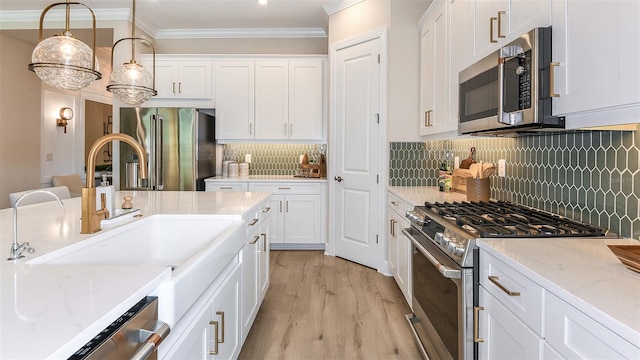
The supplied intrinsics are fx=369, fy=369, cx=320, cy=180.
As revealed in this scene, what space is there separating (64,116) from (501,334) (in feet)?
23.7

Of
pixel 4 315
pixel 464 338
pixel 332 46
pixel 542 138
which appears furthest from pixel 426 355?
pixel 332 46

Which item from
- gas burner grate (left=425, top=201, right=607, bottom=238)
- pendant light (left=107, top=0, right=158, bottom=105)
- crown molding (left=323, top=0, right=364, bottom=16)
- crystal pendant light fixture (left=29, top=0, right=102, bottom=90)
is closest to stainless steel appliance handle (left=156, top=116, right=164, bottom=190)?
pendant light (left=107, top=0, right=158, bottom=105)

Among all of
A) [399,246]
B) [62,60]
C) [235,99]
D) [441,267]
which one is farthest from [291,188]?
[441,267]

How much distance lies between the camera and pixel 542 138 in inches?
80.8

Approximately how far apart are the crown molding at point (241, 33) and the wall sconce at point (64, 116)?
2.41 metres

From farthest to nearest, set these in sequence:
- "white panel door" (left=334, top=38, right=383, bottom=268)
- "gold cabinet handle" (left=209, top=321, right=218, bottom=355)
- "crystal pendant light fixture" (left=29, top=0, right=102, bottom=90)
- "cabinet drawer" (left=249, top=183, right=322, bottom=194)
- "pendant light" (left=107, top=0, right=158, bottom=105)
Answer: "cabinet drawer" (left=249, top=183, right=322, bottom=194), "white panel door" (left=334, top=38, right=383, bottom=268), "pendant light" (left=107, top=0, right=158, bottom=105), "crystal pendant light fixture" (left=29, top=0, right=102, bottom=90), "gold cabinet handle" (left=209, top=321, right=218, bottom=355)

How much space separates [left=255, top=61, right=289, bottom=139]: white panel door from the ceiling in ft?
1.98

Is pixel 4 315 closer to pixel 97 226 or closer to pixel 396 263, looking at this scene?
pixel 97 226

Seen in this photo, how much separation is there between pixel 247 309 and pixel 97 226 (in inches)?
40.3

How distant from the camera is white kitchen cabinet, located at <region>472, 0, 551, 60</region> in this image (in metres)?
1.55

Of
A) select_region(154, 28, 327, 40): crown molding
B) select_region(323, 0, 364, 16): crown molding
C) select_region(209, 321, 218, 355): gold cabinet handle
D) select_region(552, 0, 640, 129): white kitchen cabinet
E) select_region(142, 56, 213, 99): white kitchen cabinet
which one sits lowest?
select_region(209, 321, 218, 355): gold cabinet handle

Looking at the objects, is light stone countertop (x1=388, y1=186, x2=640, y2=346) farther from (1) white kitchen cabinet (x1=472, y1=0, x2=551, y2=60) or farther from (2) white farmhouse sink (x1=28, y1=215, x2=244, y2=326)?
(2) white farmhouse sink (x1=28, y1=215, x2=244, y2=326)

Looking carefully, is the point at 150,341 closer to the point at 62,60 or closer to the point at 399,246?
the point at 62,60

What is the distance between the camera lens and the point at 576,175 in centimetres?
177
